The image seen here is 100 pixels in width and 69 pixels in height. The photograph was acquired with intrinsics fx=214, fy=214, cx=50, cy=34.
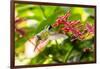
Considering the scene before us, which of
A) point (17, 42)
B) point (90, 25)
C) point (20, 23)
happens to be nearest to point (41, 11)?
point (20, 23)

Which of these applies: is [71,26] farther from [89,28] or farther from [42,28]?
[42,28]

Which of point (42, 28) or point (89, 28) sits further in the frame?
point (89, 28)

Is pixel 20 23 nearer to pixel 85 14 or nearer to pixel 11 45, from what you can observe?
pixel 11 45

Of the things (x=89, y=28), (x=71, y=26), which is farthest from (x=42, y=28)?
(x=89, y=28)

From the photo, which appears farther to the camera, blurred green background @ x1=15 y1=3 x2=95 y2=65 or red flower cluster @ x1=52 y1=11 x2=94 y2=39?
red flower cluster @ x1=52 y1=11 x2=94 y2=39

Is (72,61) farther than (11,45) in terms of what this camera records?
Yes
